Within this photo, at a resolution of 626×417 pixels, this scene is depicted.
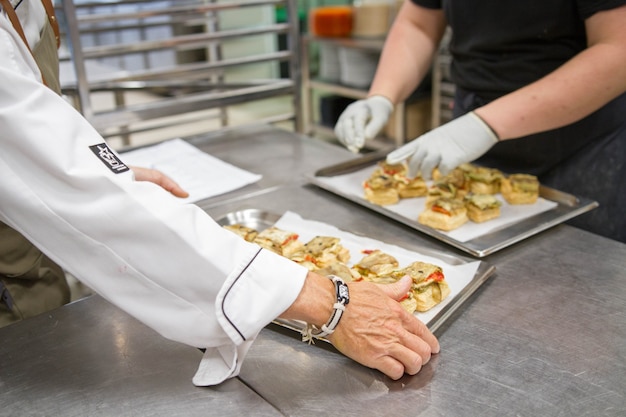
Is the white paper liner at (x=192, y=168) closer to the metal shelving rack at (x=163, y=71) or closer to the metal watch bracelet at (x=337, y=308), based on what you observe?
the metal shelving rack at (x=163, y=71)

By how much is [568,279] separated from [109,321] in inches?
39.3

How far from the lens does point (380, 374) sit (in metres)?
1.04

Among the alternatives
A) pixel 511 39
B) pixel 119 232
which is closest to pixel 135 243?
pixel 119 232

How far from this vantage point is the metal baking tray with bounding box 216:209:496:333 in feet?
3.82

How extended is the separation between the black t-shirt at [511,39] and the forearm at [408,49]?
0.23 m

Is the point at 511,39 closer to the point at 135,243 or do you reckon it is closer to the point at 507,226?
the point at 507,226

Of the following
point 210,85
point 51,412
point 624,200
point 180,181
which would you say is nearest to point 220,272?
point 51,412

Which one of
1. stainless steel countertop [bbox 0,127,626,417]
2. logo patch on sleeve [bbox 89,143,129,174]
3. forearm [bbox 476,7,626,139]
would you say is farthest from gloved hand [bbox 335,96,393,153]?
logo patch on sleeve [bbox 89,143,129,174]

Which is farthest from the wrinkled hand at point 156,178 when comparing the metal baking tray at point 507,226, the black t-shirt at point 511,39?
the black t-shirt at point 511,39

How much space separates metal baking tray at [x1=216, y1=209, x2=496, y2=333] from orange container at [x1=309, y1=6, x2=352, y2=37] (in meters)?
3.50

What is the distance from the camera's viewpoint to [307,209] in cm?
175

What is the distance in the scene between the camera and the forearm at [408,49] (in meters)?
2.21

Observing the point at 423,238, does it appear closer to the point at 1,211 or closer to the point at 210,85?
the point at 1,211

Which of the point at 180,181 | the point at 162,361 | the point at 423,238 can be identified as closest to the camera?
the point at 162,361
